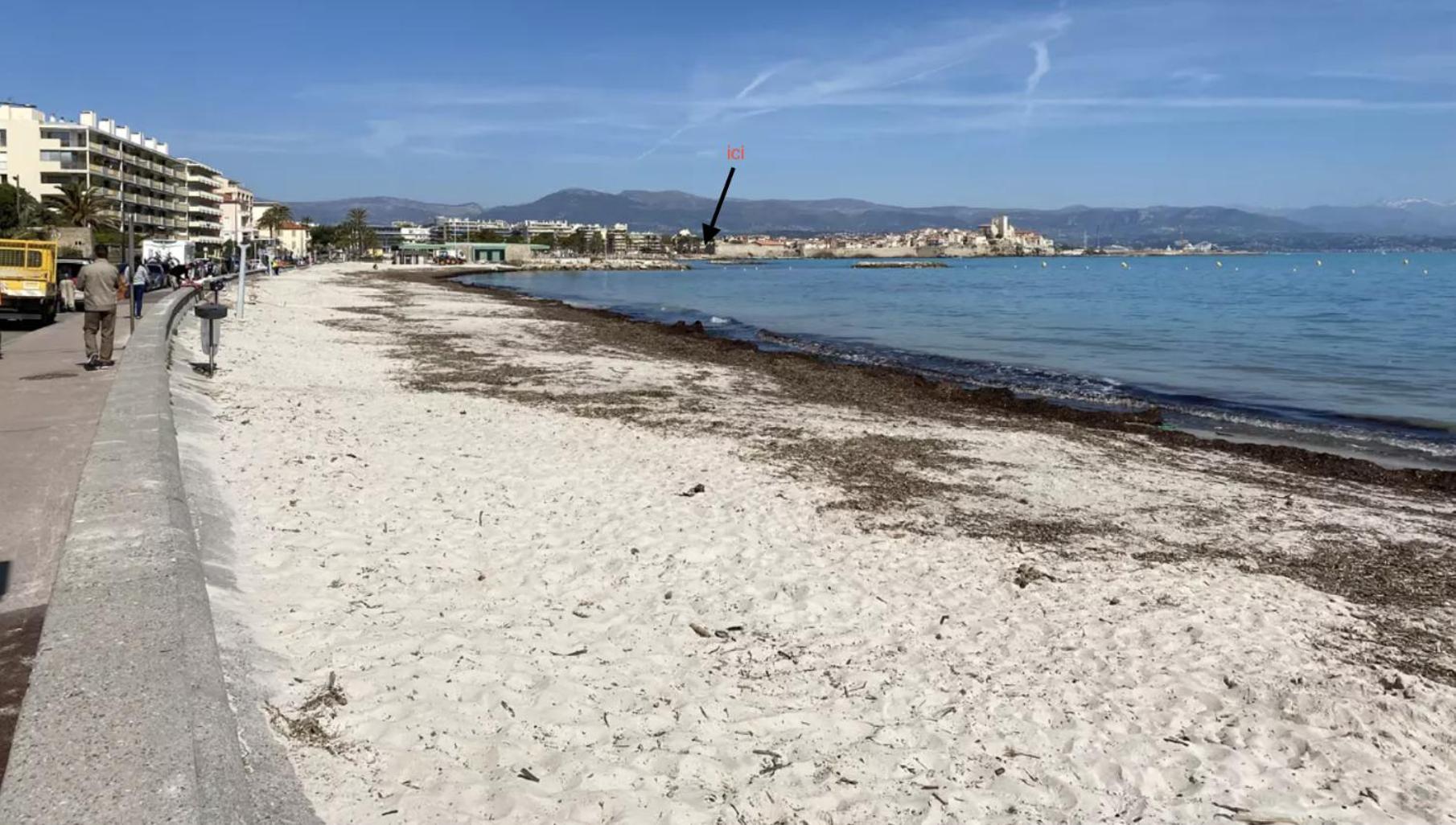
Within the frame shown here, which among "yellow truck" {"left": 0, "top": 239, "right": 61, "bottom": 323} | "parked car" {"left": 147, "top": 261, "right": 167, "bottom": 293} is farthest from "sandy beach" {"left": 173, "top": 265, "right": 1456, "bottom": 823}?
"parked car" {"left": 147, "top": 261, "right": 167, "bottom": 293}

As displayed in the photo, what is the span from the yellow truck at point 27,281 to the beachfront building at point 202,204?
369 feet

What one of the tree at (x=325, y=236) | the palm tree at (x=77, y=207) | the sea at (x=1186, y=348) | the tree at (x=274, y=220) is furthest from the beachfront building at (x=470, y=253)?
the sea at (x=1186, y=348)

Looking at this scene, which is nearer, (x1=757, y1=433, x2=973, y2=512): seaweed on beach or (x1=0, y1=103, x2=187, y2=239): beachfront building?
(x1=757, y1=433, x2=973, y2=512): seaweed on beach

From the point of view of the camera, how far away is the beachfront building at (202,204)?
417 ft

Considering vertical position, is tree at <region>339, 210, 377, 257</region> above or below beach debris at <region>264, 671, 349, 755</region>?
above

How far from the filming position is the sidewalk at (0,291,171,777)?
4457 millimetres

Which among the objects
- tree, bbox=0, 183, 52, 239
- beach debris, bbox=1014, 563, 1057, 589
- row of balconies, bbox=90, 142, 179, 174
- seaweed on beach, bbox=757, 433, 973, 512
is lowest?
beach debris, bbox=1014, 563, 1057, 589

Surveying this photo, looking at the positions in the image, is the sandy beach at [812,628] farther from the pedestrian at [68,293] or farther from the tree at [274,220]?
the tree at [274,220]

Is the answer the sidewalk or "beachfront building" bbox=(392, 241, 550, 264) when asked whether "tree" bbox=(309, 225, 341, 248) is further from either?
the sidewalk

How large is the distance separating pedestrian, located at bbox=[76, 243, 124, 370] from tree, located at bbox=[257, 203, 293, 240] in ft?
404

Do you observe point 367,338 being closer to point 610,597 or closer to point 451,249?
point 610,597

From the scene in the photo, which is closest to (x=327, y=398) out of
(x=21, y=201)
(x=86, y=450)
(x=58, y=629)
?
(x=86, y=450)

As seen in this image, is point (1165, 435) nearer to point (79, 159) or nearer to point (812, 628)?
point (812, 628)

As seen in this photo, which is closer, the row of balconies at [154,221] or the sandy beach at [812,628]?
the sandy beach at [812,628]
